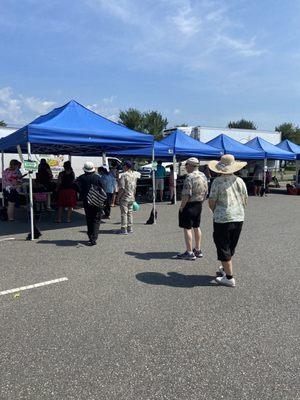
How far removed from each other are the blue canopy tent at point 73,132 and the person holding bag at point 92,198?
48.0 inches

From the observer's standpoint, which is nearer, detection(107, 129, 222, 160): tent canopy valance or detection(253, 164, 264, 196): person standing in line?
detection(107, 129, 222, 160): tent canopy valance

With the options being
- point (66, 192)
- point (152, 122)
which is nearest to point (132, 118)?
point (152, 122)

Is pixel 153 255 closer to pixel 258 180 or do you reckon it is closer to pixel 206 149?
pixel 206 149

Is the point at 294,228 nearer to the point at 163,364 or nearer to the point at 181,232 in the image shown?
the point at 181,232

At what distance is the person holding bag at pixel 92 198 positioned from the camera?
7160 millimetres

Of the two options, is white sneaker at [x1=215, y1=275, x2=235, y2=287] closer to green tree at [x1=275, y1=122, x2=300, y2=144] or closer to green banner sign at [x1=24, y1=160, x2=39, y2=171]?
green banner sign at [x1=24, y1=160, x2=39, y2=171]

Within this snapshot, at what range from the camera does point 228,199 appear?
4.74 m

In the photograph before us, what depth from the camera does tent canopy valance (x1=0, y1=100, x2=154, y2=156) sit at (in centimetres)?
782

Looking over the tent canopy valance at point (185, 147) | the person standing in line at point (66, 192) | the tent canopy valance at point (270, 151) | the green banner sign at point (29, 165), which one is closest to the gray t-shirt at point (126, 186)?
the green banner sign at point (29, 165)

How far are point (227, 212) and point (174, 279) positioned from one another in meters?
1.25

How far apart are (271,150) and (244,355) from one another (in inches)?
722

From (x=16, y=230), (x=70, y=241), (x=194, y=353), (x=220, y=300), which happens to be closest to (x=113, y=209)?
(x=16, y=230)

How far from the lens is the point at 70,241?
24.9 feet

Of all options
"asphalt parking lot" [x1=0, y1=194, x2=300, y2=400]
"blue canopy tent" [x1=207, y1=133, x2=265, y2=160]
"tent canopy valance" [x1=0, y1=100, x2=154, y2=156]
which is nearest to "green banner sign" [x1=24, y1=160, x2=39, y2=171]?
"tent canopy valance" [x1=0, y1=100, x2=154, y2=156]
